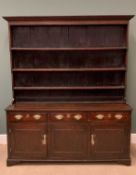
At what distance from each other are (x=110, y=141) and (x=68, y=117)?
628 mm

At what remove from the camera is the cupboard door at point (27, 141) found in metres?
3.20

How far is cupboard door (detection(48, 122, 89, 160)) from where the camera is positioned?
3.19 metres

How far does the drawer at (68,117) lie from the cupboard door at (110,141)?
0.63 ft

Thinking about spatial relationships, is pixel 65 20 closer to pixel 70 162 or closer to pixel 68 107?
pixel 68 107

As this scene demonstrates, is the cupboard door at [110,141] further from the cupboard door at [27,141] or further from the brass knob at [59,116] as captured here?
the cupboard door at [27,141]

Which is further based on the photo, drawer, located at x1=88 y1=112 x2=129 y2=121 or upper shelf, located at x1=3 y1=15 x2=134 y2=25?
upper shelf, located at x1=3 y1=15 x2=134 y2=25

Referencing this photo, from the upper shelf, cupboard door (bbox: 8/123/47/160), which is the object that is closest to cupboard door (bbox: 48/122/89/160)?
cupboard door (bbox: 8/123/47/160)

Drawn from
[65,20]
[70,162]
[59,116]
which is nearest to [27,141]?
[59,116]

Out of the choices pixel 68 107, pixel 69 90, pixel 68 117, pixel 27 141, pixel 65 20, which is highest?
pixel 65 20

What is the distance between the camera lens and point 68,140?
126 inches

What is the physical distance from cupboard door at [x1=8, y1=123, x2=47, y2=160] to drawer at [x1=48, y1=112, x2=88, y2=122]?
166 mm

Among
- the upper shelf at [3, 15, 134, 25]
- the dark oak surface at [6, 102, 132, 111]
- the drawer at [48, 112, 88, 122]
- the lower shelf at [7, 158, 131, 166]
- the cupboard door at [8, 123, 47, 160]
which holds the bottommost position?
the lower shelf at [7, 158, 131, 166]

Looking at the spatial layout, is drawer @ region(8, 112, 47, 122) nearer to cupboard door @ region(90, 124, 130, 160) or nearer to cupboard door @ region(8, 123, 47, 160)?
cupboard door @ region(8, 123, 47, 160)

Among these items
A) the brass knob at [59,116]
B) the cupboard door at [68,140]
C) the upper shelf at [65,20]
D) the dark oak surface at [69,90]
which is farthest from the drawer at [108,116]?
the upper shelf at [65,20]
